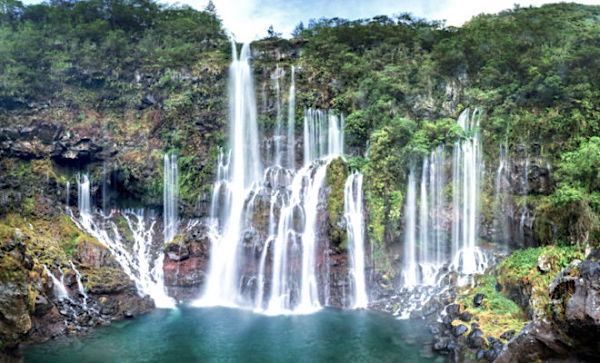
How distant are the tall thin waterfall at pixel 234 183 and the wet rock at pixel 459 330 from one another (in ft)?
35.9

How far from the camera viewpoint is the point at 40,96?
25.1 metres

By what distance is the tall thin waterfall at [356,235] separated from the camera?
1950 cm

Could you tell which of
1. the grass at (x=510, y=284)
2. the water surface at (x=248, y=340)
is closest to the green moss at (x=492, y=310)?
the grass at (x=510, y=284)

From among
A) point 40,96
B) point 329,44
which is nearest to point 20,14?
point 40,96

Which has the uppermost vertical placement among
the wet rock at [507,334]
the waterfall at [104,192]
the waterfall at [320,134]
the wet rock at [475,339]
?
the waterfall at [320,134]

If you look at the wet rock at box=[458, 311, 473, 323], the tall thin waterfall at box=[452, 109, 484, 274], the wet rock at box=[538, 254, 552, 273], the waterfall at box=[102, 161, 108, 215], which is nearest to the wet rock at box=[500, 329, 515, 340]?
the wet rock at box=[458, 311, 473, 323]

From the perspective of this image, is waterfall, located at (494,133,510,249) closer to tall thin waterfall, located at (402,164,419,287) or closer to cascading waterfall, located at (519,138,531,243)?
cascading waterfall, located at (519,138,531,243)

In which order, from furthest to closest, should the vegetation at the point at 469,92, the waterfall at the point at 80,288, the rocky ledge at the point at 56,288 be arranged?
the vegetation at the point at 469,92 → the waterfall at the point at 80,288 → the rocky ledge at the point at 56,288

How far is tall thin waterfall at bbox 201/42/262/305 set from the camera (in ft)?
68.4

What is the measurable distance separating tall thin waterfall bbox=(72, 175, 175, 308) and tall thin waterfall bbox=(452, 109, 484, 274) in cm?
1540

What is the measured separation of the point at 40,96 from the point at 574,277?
2979 cm

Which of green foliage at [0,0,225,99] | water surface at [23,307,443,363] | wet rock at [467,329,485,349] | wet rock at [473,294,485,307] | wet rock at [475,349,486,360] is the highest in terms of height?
green foliage at [0,0,225,99]

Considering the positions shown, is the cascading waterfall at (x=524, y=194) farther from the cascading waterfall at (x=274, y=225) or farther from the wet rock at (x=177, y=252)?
the wet rock at (x=177, y=252)

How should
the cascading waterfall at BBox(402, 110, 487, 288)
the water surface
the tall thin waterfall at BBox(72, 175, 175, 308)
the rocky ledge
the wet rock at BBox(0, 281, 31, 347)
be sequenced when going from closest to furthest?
the wet rock at BBox(0, 281, 31, 347) < the rocky ledge < the water surface < the cascading waterfall at BBox(402, 110, 487, 288) < the tall thin waterfall at BBox(72, 175, 175, 308)
